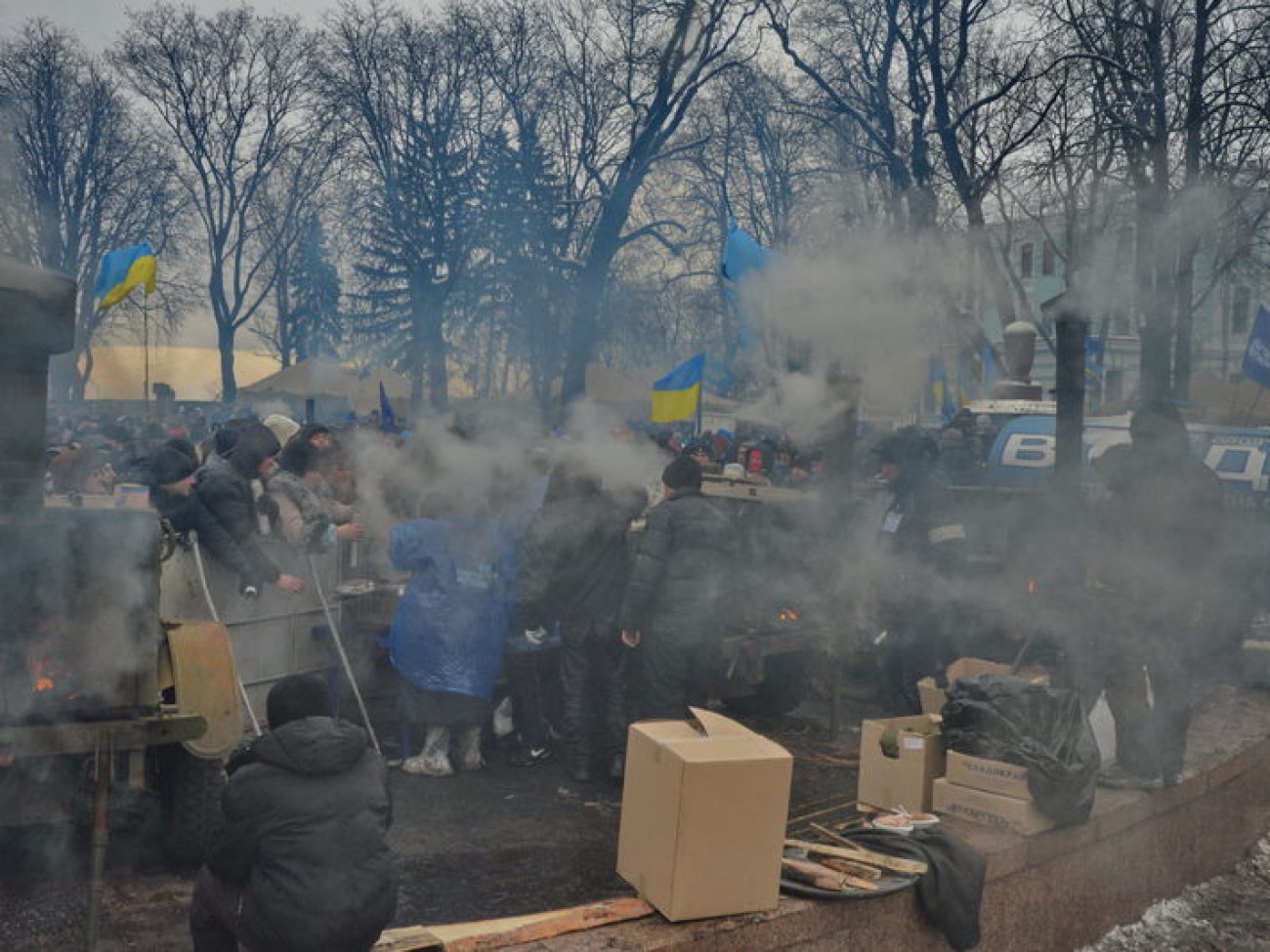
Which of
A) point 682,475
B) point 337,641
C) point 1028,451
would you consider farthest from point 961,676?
point 1028,451

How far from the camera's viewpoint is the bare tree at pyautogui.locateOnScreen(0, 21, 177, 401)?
9562 millimetres

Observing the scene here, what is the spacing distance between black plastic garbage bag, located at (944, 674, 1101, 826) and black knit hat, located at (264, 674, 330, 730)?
271 cm

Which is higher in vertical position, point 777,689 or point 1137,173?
point 1137,173

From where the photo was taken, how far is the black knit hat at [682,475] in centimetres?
661

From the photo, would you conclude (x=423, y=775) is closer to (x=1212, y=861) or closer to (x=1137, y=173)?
(x=1212, y=861)

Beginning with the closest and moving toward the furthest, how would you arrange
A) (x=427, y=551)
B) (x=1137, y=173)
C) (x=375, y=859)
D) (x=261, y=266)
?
(x=375, y=859), (x=427, y=551), (x=1137, y=173), (x=261, y=266)

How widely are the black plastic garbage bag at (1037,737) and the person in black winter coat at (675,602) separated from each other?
6.12ft

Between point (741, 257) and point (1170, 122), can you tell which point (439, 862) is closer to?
point (741, 257)

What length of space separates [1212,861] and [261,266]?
38.1m

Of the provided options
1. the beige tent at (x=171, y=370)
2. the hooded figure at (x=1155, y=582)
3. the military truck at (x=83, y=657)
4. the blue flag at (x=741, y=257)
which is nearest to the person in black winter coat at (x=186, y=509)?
the military truck at (x=83, y=657)

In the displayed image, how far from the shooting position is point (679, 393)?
13.6 m

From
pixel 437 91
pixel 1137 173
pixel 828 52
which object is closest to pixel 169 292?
pixel 437 91

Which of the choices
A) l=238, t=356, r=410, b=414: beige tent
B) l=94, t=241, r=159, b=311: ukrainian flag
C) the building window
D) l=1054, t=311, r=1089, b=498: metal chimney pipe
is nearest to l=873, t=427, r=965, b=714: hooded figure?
l=1054, t=311, r=1089, b=498: metal chimney pipe

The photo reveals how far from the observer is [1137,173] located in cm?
1080
